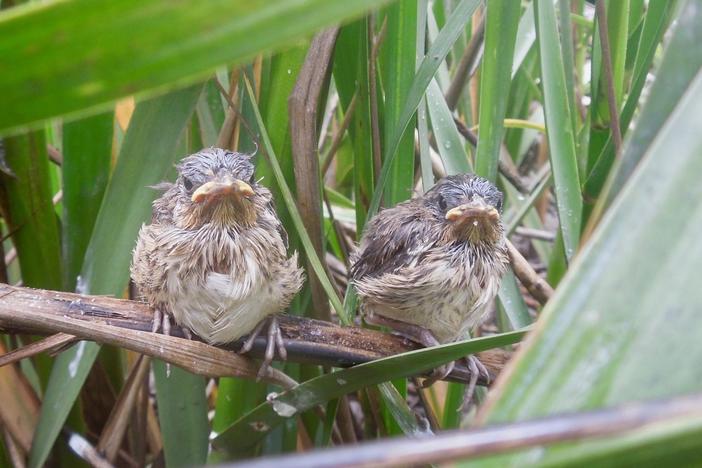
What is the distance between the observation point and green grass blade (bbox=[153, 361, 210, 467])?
1.53 m

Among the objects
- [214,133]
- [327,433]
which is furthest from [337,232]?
[327,433]

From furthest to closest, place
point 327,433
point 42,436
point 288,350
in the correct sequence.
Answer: point 327,433
point 42,436
point 288,350

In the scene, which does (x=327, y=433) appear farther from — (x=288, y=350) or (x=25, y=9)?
(x=25, y=9)

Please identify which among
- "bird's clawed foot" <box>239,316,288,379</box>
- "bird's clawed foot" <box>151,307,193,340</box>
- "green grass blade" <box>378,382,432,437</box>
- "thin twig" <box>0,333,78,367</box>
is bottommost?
"green grass blade" <box>378,382,432,437</box>

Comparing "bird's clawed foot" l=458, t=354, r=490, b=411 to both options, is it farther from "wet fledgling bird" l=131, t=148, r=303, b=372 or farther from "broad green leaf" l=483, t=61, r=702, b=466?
"broad green leaf" l=483, t=61, r=702, b=466

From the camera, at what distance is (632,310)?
45 centimetres

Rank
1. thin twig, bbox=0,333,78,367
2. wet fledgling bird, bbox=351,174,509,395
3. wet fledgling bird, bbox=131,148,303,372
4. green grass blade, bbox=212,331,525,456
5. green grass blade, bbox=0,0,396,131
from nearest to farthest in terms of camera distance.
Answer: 1. green grass blade, bbox=0,0,396,131
2. green grass blade, bbox=212,331,525,456
3. thin twig, bbox=0,333,78,367
4. wet fledgling bird, bbox=131,148,303,372
5. wet fledgling bird, bbox=351,174,509,395

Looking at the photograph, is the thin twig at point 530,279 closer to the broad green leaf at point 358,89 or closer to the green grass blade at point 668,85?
the broad green leaf at point 358,89

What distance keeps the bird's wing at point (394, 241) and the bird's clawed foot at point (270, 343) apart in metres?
0.41

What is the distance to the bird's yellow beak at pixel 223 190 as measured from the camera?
4.50 feet

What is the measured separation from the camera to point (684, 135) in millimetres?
475

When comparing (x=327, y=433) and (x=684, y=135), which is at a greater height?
(x=684, y=135)

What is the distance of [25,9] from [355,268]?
1.45m

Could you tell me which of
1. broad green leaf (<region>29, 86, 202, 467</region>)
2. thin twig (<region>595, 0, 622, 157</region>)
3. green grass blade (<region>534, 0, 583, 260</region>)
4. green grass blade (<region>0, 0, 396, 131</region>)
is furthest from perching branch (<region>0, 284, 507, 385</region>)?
green grass blade (<region>0, 0, 396, 131</region>)
